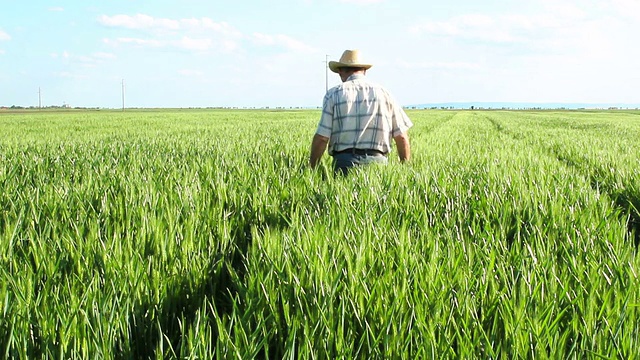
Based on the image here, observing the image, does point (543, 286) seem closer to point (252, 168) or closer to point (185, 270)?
point (185, 270)

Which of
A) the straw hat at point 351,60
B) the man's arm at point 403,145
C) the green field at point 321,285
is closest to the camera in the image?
the green field at point 321,285

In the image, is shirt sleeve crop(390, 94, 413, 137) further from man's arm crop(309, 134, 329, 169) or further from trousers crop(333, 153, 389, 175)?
man's arm crop(309, 134, 329, 169)

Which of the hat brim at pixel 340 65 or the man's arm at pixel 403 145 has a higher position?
the hat brim at pixel 340 65

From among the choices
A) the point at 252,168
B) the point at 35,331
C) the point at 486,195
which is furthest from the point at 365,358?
the point at 252,168

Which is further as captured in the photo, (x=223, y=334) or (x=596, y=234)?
(x=596, y=234)

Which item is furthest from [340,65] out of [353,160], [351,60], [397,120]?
[353,160]

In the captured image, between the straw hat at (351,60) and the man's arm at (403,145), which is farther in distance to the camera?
the man's arm at (403,145)

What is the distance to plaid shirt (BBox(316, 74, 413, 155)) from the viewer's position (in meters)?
4.59

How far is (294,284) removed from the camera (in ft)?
5.05

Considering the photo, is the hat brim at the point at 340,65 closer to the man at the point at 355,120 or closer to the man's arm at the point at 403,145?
the man at the point at 355,120

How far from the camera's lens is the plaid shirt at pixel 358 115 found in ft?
15.1

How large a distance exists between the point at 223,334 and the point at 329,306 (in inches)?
12.6

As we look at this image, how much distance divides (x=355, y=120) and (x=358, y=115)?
0.18 feet

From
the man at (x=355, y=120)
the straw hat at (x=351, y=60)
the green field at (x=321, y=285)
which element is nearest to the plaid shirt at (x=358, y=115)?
the man at (x=355, y=120)
